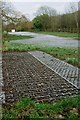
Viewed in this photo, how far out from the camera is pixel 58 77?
18.8 feet

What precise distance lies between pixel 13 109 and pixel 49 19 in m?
49.2

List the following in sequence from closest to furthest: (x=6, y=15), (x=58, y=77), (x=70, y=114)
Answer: (x=70, y=114)
(x=58, y=77)
(x=6, y=15)

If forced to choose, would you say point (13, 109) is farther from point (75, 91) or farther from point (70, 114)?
point (75, 91)

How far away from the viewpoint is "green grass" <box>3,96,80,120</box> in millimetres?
3152

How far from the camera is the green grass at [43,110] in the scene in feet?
10.3

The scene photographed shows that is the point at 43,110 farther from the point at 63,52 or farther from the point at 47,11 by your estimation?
the point at 47,11

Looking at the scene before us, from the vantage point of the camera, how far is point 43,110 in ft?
11.1

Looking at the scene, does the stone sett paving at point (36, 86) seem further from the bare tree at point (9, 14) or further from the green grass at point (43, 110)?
the bare tree at point (9, 14)

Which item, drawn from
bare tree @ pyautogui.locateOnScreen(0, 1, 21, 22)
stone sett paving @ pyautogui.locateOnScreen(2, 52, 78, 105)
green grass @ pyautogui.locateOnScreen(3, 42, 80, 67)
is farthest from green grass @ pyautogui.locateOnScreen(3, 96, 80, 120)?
bare tree @ pyautogui.locateOnScreen(0, 1, 21, 22)

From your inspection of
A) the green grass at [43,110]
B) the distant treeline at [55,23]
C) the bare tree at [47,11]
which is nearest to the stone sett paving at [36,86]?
the green grass at [43,110]

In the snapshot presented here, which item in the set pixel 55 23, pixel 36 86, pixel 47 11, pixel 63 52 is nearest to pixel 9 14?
pixel 63 52

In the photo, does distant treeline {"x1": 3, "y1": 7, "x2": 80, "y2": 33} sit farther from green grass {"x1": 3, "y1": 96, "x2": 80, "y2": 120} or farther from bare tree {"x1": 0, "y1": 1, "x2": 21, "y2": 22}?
green grass {"x1": 3, "y1": 96, "x2": 80, "y2": 120}

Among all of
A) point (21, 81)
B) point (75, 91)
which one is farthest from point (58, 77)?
point (75, 91)

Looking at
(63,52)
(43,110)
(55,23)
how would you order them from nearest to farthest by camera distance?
1. (43,110)
2. (63,52)
3. (55,23)
